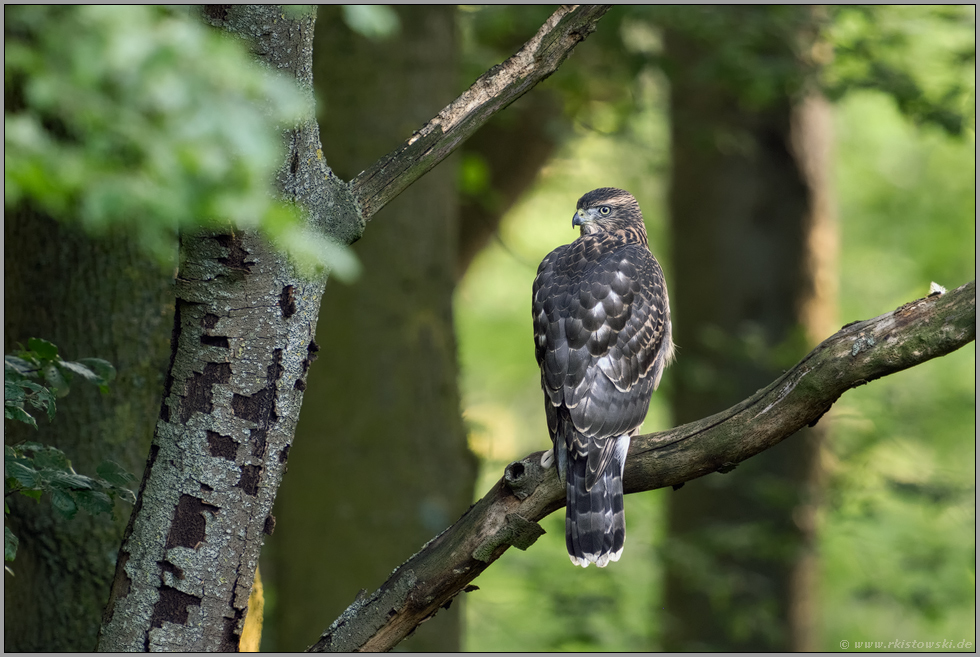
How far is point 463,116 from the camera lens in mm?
2529

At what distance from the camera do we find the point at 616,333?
3463 mm

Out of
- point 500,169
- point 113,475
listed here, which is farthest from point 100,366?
point 500,169

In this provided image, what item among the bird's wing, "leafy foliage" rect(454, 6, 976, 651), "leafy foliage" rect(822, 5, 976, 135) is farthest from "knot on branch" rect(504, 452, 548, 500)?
"leafy foliage" rect(822, 5, 976, 135)

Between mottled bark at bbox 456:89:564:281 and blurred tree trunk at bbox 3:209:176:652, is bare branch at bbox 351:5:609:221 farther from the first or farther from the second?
mottled bark at bbox 456:89:564:281

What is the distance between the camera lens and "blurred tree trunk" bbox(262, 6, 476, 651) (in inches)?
186

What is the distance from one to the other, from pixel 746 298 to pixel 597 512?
4277 mm

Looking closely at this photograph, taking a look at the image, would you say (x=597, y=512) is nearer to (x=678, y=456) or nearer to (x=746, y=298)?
(x=678, y=456)

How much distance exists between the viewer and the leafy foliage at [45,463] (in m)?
2.34

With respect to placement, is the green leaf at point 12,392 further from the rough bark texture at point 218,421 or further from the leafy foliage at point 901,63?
the leafy foliage at point 901,63

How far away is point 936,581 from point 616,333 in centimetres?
472

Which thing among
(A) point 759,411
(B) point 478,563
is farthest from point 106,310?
(A) point 759,411

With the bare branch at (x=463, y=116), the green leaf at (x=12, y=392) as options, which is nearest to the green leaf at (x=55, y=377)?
the green leaf at (x=12, y=392)

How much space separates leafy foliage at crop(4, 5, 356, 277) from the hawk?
1.83m

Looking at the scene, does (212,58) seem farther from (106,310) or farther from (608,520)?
(106,310)
